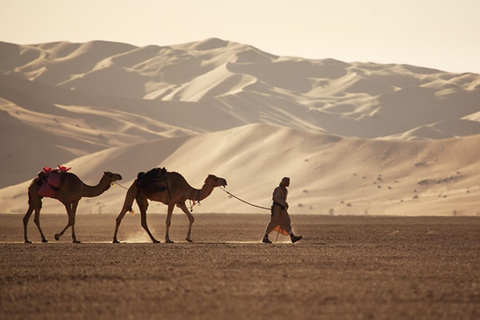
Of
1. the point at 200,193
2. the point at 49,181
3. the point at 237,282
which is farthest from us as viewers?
the point at 200,193

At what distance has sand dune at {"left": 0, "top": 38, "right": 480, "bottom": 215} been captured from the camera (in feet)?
220

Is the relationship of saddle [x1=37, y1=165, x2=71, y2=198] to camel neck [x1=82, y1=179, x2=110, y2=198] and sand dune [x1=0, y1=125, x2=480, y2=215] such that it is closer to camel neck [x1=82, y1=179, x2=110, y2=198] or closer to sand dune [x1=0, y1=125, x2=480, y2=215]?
camel neck [x1=82, y1=179, x2=110, y2=198]

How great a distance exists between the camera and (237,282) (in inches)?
543

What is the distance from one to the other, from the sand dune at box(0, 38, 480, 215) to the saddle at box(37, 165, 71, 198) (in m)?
37.5

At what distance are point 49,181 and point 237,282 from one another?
9.08 meters

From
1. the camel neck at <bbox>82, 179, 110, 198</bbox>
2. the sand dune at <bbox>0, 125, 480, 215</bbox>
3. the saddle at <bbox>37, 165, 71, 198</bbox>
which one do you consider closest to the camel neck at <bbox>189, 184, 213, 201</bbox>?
the camel neck at <bbox>82, 179, 110, 198</bbox>

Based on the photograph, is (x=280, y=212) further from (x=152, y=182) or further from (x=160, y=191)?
(x=152, y=182)

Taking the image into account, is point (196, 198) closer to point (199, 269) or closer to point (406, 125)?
point (199, 269)

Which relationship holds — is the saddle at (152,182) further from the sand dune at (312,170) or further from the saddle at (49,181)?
the sand dune at (312,170)

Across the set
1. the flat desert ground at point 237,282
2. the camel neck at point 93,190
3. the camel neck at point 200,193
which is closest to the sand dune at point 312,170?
the camel neck at point 200,193

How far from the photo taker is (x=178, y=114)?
15438 cm

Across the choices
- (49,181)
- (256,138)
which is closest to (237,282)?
(49,181)

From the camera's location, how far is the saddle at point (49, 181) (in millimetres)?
21703

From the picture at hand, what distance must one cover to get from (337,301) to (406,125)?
488ft
